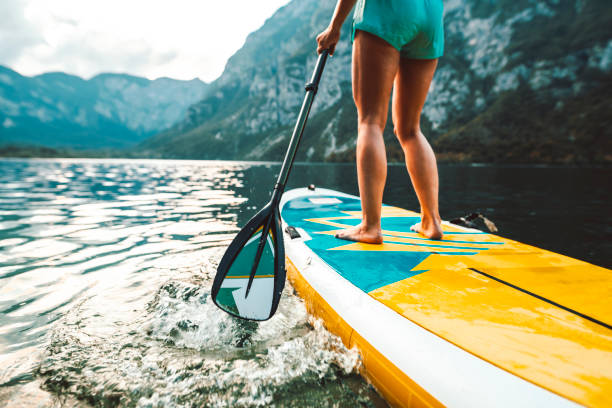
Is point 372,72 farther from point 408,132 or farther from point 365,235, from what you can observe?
point 365,235

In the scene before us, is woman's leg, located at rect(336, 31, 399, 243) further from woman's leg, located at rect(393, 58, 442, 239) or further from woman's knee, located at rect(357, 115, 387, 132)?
woman's leg, located at rect(393, 58, 442, 239)

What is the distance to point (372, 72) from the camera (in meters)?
2.15

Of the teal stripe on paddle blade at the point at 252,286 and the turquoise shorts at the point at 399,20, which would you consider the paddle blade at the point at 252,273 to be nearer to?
the teal stripe on paddle blade at the point at 252,286

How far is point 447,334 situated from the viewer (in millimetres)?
1106

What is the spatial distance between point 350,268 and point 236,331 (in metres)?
0.82

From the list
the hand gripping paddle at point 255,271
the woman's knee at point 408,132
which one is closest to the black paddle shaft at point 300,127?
the hand gripping paddle at point 255,271

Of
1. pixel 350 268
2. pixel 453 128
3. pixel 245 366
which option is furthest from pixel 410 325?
pixel 453 128

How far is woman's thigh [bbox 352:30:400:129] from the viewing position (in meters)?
2.12

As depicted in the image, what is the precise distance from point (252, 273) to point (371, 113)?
1.46 meters

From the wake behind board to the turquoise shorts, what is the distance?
1.51m

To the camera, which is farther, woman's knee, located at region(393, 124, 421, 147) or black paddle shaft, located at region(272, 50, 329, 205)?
woman's knee, located at region(393, 124, 421, 147)

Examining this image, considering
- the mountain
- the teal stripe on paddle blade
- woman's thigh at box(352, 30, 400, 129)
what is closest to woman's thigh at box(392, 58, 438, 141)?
woman's thigh at box(352, 30, 400, 129)

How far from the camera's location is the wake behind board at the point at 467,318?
0.87m

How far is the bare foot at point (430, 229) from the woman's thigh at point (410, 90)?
2.63ft
